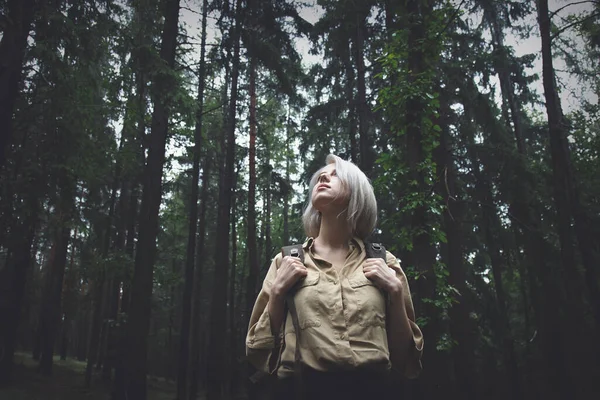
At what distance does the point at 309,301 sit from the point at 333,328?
0.60ft

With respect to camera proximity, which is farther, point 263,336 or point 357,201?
point 357,201

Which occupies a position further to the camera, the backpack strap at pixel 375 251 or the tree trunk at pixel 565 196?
the tree trunk at pixel 565 196

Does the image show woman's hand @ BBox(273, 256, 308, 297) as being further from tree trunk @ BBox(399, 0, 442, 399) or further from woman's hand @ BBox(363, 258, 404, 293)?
tree trunk @ BBox(399, 0, 442, 399)

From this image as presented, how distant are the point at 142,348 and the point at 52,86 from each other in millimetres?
6909

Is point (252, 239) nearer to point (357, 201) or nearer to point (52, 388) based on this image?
point (52, 388)

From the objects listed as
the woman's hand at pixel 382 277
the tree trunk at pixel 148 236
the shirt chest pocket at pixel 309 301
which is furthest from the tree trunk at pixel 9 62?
the woman's hand at pixel 382 277

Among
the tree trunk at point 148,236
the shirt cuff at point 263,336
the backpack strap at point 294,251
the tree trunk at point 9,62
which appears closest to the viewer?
the shirt cuff at point 263,336

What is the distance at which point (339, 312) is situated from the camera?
1912 millimetres

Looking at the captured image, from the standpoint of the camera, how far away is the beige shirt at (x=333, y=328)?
5.96 ft

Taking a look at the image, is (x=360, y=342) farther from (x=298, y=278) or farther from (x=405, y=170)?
(x=405, y=170)

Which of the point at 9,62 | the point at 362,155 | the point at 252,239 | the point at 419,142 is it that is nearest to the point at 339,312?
the point at 419,142

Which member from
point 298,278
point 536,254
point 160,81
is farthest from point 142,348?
point 536,254

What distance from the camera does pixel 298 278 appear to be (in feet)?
6.51

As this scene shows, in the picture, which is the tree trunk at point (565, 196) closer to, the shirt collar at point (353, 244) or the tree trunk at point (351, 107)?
the tree trunk at point (351, 107)
